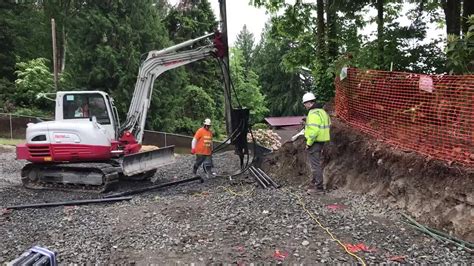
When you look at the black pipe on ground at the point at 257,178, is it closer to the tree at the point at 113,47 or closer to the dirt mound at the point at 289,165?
the dirt mound at the point at 289,165

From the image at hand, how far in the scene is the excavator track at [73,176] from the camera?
35.6 feet

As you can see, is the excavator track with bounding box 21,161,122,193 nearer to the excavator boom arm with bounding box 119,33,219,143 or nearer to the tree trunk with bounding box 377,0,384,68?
the excavator boom arm with bounding box 119,33,219,143

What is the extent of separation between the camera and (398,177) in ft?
23.7

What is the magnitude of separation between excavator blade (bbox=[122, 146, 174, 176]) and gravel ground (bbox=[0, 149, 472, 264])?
1.90 meters

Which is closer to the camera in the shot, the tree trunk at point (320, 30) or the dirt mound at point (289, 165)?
the dirt mound at point (289, 165)

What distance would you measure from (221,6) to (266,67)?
3755 cm

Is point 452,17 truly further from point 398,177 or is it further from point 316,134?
point 398,177

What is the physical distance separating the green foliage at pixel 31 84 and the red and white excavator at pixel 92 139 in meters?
17.3

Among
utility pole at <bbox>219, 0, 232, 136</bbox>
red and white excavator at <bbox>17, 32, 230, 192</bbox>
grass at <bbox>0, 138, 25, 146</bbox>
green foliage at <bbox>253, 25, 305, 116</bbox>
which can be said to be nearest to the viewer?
red and white excavator at <bbox>17, 32, 230, 192</bbox>

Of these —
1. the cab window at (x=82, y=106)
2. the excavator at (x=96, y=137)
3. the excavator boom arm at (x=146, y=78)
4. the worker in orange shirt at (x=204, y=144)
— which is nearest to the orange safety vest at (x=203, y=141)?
the worker in orange shirt at (x=204, y=144)

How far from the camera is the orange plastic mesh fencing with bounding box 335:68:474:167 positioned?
650 cm

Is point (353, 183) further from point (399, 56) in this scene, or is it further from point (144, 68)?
point (144, 68)

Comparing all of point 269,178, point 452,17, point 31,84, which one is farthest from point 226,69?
point 31,84

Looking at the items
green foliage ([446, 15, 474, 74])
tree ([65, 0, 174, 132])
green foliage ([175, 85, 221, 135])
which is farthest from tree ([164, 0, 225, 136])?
green foliage ([446, 15, 474, 74])
